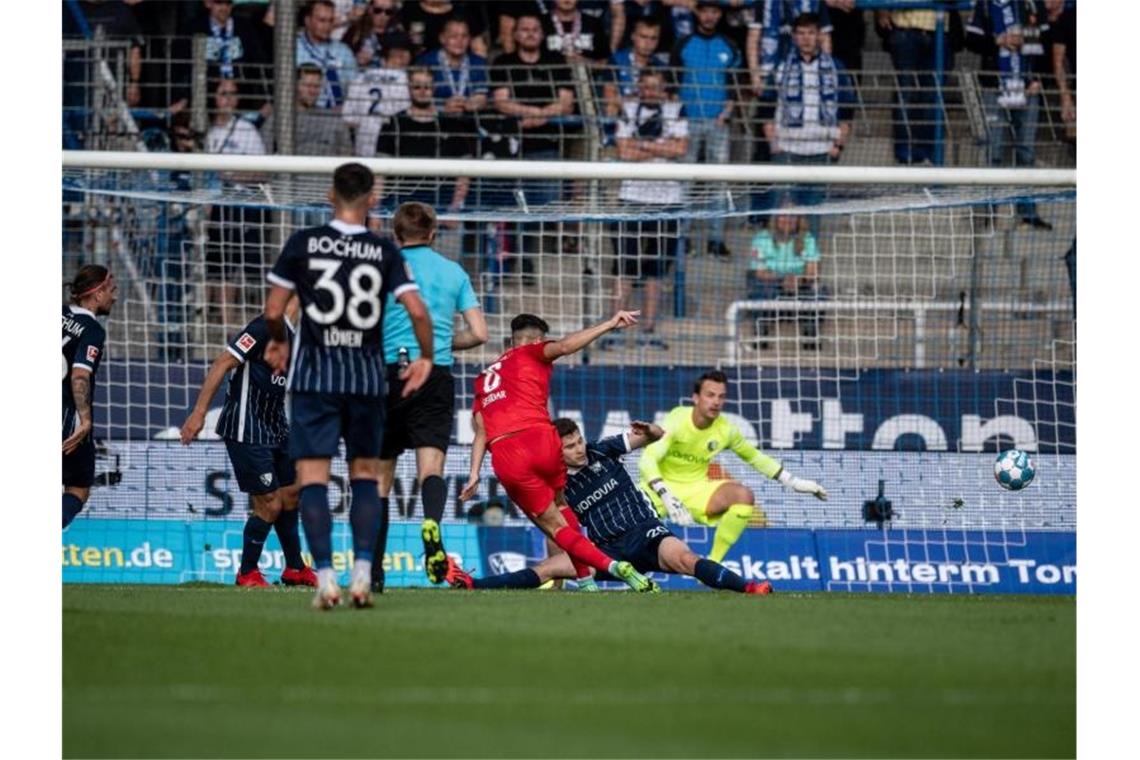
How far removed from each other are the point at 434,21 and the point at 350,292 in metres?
10.0

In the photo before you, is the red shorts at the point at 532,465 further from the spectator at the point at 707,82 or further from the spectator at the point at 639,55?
the spectator at the point at 639,55

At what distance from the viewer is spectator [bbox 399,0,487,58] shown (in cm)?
1795

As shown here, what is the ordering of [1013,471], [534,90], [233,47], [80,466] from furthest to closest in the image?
1. [534,90]
2. [233,47]
3. [1013,471]
4. [80,466]

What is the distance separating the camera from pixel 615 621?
840 cm

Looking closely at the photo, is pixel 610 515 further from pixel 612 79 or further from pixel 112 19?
pixel 112 19

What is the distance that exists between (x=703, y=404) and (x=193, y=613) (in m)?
5.32

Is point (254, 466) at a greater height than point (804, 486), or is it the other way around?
point (254, 466)

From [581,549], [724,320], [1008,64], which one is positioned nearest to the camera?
[581,549]

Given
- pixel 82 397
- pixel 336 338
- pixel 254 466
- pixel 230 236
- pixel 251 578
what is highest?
pixel 230 236

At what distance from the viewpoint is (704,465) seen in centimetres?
1391

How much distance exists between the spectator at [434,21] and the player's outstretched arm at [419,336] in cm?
977

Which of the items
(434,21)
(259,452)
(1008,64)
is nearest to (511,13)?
(434,21)

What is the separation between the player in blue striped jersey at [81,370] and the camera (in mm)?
10844
